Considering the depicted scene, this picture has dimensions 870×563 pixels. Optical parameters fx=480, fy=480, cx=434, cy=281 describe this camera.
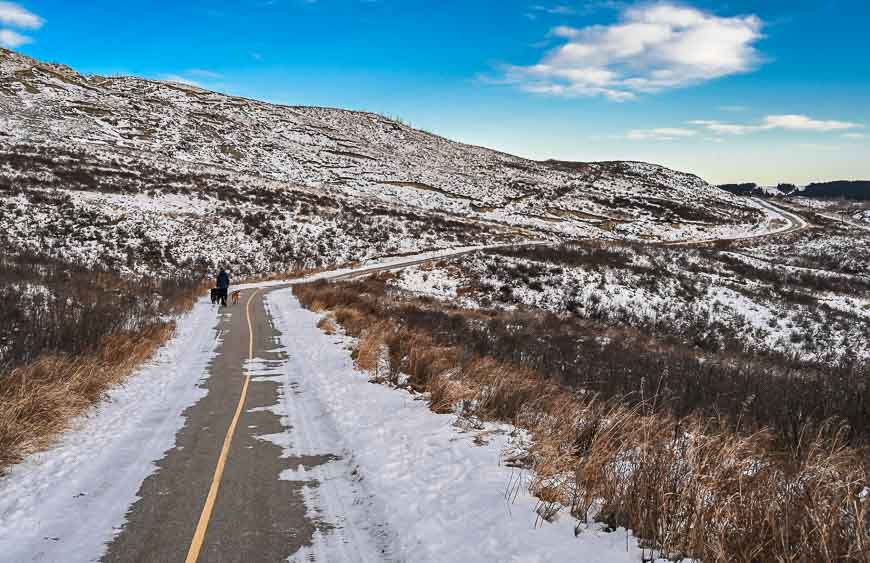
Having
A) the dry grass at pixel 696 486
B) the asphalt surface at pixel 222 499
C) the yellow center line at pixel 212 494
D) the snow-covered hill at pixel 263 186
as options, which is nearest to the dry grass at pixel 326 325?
the yellow center line at pixel 212 494

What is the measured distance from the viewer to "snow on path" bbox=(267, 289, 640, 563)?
13.4ft

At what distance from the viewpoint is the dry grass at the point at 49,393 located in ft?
20.1

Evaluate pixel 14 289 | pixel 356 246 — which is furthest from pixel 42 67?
pixel 14 289

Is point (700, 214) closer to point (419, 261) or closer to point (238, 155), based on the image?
point (419, 261)

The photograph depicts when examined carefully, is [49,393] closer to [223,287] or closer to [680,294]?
[223,287]

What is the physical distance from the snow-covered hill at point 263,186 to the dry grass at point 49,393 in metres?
22.1

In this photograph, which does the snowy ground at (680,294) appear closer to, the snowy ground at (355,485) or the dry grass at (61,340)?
the dry grass at (61,340)

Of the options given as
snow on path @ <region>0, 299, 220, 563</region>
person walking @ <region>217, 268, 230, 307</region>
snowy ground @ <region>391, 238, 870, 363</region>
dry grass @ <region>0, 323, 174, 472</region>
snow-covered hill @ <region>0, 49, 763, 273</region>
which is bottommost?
snowy ground @ <region>391, 238, 870, 363</region>

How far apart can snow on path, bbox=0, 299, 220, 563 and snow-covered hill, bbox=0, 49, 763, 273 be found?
2387 cm

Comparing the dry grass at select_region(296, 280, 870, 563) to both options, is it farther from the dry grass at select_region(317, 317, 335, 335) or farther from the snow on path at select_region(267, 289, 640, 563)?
the dry grass at select_region(317, 317, 335, 335)

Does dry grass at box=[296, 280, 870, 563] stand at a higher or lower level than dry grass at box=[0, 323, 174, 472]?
lower

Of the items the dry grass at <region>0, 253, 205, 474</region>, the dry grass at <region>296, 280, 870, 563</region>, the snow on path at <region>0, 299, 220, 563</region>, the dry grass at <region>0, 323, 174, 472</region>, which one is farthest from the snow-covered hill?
the dry grass at <region>296, 280, 870, 563</region>

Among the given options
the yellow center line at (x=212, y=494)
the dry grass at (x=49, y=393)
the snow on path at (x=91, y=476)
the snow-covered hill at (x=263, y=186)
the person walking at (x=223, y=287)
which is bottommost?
the yellow center line at (x=212, y=494)

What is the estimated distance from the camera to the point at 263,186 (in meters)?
52.7
